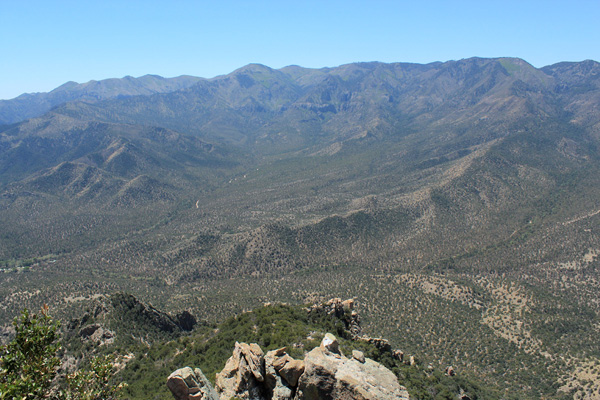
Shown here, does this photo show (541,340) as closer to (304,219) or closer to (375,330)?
(375,330)

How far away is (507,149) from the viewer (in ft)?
650

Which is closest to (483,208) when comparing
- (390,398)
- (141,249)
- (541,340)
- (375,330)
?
(541,340)

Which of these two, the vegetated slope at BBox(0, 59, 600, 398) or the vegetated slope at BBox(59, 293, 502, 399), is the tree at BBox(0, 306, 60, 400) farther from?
the vegetated slope at BBox(0, 59, 600, 398)

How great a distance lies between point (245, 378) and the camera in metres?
24.2

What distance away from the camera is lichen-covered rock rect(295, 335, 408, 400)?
20.4 metres

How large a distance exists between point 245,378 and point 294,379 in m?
3.46

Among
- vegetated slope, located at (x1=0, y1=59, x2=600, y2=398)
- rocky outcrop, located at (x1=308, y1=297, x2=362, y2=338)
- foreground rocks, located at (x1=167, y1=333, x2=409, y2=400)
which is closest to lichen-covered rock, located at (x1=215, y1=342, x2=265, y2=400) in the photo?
foreground rocks, located at (x1=167, y1=333, x2=409, y2=400)

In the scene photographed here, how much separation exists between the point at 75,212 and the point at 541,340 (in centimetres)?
18715

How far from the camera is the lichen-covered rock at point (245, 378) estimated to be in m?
24.0

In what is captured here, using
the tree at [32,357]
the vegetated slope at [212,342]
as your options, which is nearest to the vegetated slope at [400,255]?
the vegetated slope at [212,342]

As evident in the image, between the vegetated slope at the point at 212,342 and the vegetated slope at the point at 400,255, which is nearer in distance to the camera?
the vegetated slope at the point at 212,342

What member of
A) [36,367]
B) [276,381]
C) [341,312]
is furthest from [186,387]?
[341,312]

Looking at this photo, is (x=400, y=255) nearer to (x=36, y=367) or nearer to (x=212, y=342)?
(x=212, y=342)

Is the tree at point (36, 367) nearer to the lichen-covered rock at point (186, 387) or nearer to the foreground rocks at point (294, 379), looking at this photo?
the lichen-covered rock at point (186, 387)
